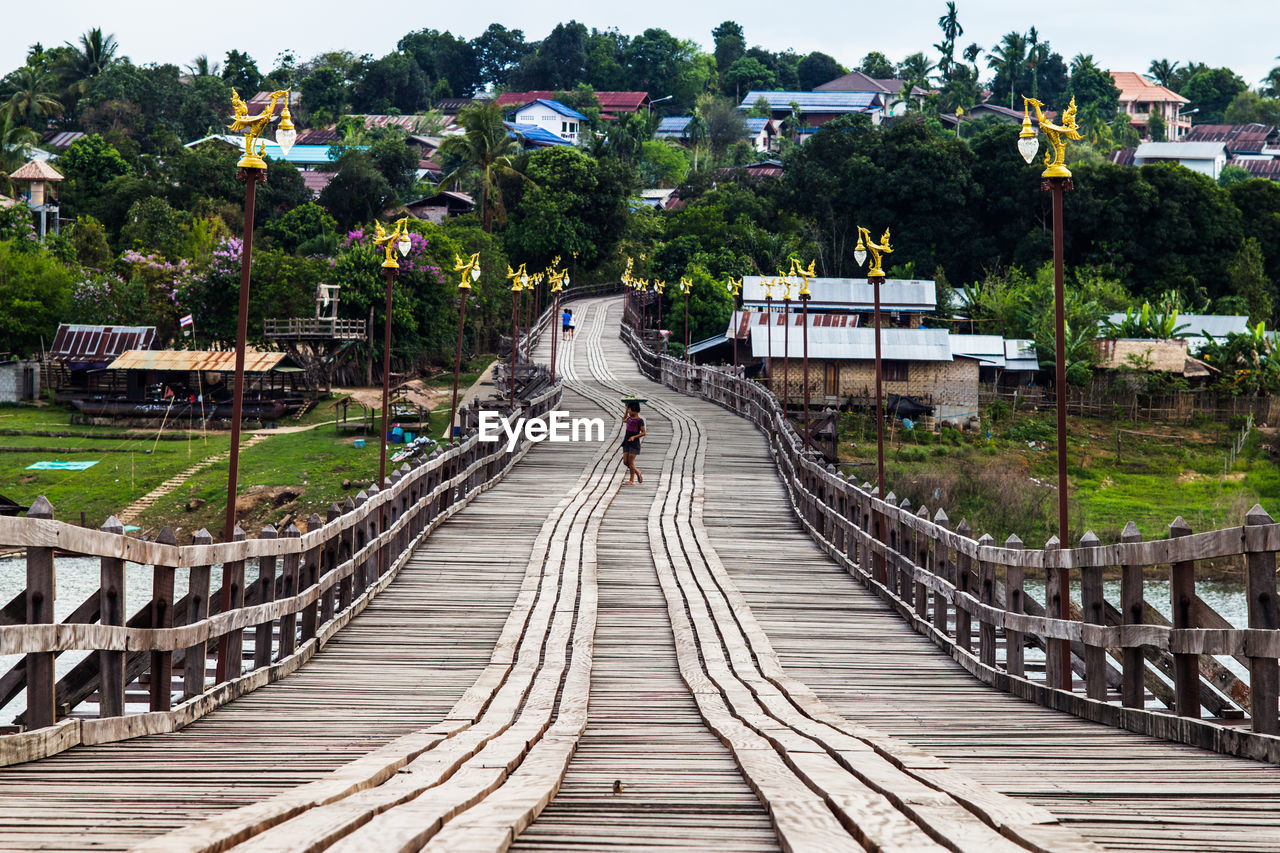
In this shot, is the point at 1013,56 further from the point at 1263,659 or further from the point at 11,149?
the point at 1263,659

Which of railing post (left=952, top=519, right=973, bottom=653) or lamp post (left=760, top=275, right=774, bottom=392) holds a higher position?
lamp post (left=760, top=275, right=774, bottom=392)

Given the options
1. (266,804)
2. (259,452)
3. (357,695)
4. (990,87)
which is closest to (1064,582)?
(357,695)

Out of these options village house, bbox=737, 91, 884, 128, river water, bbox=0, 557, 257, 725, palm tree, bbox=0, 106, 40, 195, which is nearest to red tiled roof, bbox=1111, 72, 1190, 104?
village house, bbox=737, 91, 884, 128

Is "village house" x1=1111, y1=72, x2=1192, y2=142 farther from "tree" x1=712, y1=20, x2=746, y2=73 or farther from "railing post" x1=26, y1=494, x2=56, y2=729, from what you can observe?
"railing post" x1=26, y1=494, x2=56, y2=729

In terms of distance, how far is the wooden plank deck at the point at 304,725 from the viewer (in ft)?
15.2

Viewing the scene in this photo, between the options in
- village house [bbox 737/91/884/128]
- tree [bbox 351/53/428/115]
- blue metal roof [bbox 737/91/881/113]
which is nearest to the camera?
tree [bbox 351/53/428/115]

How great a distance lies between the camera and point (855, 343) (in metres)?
53.4

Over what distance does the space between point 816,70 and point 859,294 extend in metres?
118

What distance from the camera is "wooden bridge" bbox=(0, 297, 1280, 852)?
439cm

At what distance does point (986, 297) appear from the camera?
219ft

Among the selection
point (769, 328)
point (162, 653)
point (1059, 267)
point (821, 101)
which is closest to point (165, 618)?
point (162, 653)

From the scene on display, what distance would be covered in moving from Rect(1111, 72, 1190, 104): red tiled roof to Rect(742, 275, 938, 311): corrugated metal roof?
325ft

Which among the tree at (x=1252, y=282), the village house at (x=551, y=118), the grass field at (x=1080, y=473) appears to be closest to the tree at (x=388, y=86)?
the village house at (x=551, y=118)

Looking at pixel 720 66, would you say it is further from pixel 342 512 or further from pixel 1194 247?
pixel 342 512
